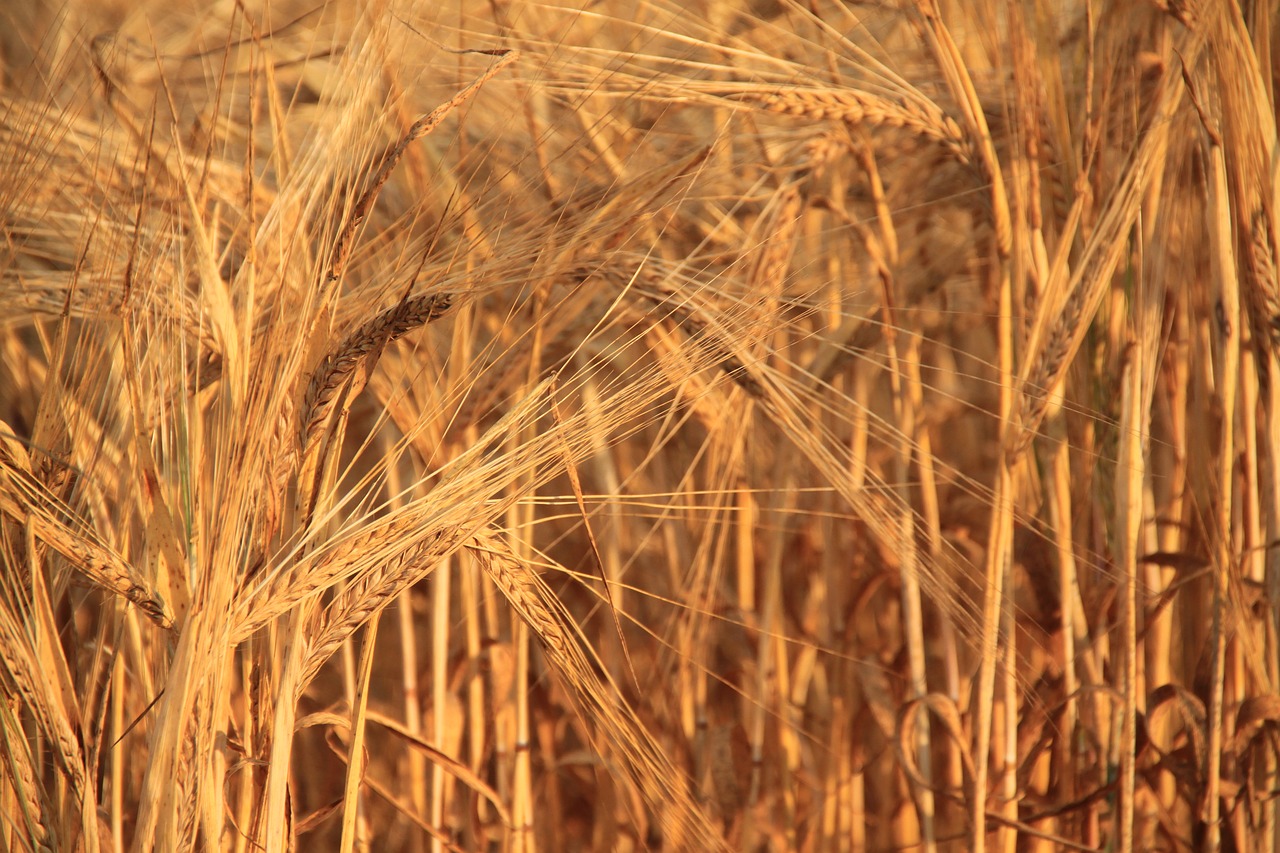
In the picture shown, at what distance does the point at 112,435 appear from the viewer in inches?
34.3

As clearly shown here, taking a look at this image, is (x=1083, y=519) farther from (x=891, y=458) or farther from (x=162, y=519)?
(x=162, y=519)

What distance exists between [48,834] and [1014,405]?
882 millimetres

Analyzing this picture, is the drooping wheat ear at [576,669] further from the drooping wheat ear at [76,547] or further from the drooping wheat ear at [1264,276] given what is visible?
the drooping wheat ear at [1264,276]

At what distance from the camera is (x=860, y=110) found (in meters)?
0.94

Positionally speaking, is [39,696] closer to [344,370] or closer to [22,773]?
[22,773]

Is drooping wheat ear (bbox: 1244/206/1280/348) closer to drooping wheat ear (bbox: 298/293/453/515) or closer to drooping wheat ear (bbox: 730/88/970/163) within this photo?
drooping wheat ear (bbox: 730/88/970/163)

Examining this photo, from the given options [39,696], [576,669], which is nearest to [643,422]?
[576,669]

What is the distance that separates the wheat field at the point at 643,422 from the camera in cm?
66

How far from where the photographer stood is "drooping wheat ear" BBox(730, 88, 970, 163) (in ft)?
3.02

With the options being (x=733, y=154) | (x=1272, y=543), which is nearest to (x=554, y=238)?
(x=733, y=154)

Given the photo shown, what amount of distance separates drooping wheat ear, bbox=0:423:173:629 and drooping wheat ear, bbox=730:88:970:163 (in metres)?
0.66

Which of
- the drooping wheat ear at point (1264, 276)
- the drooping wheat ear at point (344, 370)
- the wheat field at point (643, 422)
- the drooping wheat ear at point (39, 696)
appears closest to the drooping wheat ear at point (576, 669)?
the wheat field at point (643, 422)

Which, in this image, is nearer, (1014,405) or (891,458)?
(1014,405)

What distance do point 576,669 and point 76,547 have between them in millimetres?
348
